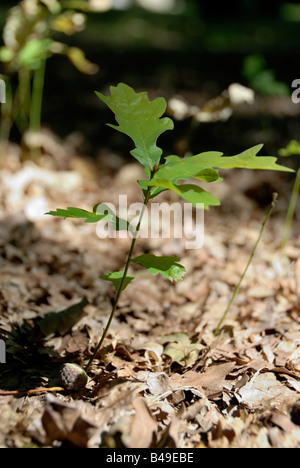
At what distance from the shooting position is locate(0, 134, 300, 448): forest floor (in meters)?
0.87

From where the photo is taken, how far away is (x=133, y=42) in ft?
14.9

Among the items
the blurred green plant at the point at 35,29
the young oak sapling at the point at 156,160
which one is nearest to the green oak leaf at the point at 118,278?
the young oak sapling at the point at 156,160

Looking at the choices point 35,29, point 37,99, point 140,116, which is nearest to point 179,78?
point 37,99

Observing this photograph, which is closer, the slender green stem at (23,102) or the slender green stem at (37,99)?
the slender green stem at (23,102)

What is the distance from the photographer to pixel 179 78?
3.61 metres

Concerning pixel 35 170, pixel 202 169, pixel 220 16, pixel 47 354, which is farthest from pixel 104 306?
pixel 220 16

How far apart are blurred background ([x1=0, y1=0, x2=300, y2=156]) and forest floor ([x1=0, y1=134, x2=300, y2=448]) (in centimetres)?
48

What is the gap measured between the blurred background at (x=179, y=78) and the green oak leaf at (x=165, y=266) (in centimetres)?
117

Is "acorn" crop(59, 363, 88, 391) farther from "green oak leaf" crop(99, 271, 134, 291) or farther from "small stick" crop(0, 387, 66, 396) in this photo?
"green oak leaf" crop(99, 271, 134, 291)

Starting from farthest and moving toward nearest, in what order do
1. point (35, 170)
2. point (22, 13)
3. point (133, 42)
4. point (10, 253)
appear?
point (133, 42) → point (35, 170) → point (22, 13) → point (10, 253)

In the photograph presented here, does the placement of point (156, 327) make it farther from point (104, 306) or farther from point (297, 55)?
point (297, 55)

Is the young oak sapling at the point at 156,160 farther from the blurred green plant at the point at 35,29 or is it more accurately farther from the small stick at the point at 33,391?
the blurred green plant at the point at 35,29

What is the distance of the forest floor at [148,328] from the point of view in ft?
2.87
